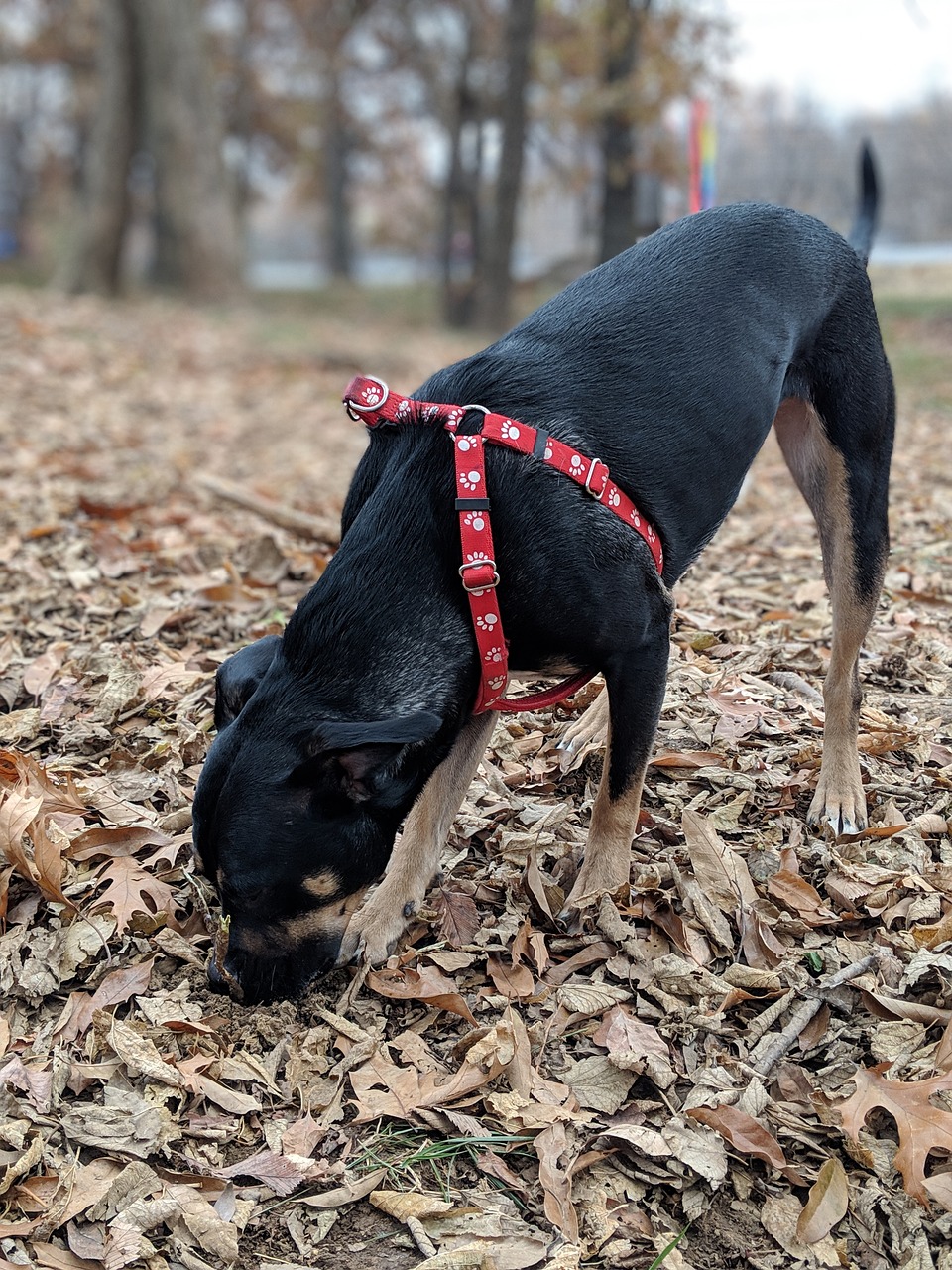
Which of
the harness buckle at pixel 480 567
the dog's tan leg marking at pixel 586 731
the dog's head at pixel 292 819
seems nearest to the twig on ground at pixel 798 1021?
the dog's head at pixel 292 819

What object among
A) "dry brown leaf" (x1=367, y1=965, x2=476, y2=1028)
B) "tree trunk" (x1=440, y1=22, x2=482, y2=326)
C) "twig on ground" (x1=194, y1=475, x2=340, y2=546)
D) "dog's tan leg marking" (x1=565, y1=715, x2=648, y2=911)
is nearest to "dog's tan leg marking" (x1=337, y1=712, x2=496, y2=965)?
"dry brown leaf" (x1=367, y1=965, x2=476, y2=1028)

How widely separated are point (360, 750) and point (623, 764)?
0.98 m

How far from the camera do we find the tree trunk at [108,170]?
63.3 feet

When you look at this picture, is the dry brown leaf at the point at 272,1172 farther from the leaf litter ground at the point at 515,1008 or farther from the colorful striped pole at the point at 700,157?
the colorful striped pole at the point at 700,157

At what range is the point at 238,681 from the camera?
3.12 m

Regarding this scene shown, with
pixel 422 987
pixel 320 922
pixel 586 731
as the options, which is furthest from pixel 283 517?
pixel 320 922

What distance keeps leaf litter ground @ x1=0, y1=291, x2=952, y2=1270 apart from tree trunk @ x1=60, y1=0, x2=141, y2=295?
15.9m

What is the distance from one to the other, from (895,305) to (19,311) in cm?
1430

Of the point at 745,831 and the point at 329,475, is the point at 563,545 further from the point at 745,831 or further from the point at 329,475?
the point at 329,475

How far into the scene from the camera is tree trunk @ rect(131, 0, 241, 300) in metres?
19.0

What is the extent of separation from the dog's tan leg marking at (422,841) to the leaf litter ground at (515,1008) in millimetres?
99

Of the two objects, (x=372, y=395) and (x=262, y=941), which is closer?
(x=262, y=941)

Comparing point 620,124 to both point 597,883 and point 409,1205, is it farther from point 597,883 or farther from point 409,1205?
point 409,1205

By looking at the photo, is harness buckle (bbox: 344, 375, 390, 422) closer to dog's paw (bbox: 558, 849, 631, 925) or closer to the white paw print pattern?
the white paw print pattern
